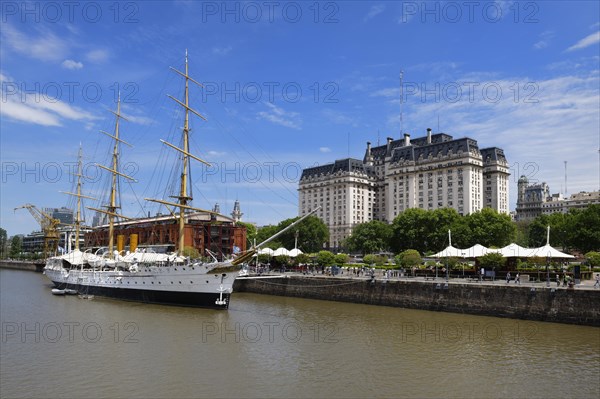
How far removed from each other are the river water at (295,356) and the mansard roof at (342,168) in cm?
13939

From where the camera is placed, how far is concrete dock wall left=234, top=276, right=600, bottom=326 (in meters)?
37.1

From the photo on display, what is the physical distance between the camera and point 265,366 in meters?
26.6

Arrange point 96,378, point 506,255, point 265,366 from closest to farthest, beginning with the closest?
→ point 96,378
point 265,366
point 506,255

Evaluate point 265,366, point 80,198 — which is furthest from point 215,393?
point 80,198

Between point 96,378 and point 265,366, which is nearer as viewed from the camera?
point 96,378

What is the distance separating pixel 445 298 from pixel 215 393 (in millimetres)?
28991

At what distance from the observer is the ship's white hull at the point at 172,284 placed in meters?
48.5

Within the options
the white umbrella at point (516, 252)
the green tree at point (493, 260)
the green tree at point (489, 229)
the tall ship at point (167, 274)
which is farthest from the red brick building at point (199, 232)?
the white umbrella at point (516, 252)

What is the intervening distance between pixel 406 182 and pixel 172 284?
12453cm

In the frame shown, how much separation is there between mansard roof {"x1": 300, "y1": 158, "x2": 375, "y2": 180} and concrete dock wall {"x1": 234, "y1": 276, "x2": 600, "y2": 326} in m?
124

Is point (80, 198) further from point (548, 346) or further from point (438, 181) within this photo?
point (438, 181)

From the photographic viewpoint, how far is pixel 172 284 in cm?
5216

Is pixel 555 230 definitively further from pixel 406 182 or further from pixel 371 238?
pixel 406 182

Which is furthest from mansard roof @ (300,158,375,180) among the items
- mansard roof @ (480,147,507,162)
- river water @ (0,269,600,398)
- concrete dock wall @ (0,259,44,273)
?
river water @ (0,269,600,398)
